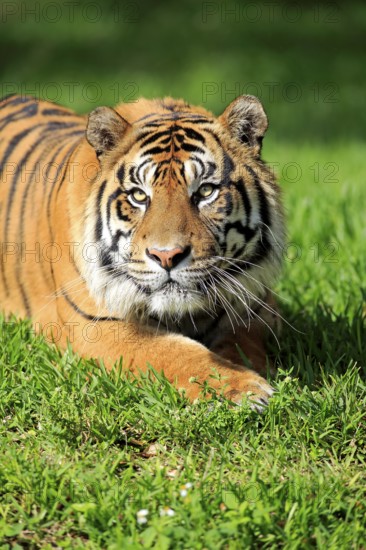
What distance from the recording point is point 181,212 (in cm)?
291

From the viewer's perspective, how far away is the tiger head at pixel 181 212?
2.91m

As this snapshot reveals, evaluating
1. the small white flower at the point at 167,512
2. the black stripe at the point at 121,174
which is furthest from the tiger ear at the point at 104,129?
the small white flower at the point at 167,512

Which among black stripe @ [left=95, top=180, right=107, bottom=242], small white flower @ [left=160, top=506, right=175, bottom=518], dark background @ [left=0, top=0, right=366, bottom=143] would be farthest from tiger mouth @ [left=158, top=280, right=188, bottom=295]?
dark background @ [left=0, top=0, right=366, bottom=143]

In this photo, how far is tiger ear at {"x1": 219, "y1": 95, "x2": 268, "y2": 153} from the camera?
10.3ft

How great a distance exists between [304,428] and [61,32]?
10.1 meters

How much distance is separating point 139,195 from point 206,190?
23 centimetres

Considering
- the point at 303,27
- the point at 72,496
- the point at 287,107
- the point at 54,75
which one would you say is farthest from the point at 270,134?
the point at 72,496

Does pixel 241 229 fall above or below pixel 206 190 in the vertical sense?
below

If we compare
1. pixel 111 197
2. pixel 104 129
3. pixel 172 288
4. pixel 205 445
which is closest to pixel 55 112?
pixel 104 129

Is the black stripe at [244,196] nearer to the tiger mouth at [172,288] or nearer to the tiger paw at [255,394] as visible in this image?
the tiger mouth at [172,288]

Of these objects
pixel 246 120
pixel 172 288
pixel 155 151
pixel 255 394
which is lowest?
pixel 255 394

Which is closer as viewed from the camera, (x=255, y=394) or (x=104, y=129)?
(x=255, y=394)

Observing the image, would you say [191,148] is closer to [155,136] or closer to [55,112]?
[155,136]

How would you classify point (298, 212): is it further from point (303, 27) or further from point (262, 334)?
point (303, 27)
